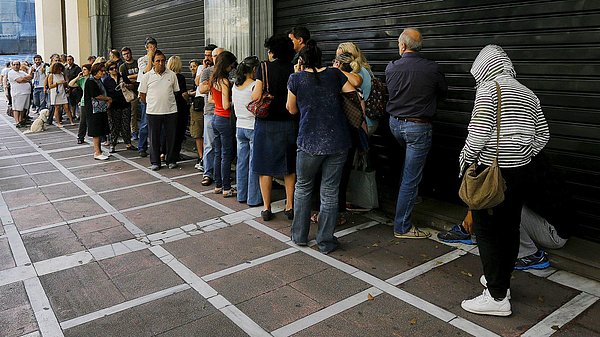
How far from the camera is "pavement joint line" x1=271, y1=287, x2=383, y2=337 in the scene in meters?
3.58

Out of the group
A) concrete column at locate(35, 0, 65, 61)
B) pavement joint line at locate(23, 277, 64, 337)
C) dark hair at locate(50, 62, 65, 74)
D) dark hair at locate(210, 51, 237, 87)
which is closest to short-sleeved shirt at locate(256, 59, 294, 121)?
dark hair at locate(210, 51, 237, 87)

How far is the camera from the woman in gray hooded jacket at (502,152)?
3590mm

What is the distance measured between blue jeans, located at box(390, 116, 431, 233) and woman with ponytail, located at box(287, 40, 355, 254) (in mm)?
668

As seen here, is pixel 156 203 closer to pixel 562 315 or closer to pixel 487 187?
pixel 487 187

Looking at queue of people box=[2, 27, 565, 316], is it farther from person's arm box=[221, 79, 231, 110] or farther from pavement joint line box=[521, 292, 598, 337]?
pavement joint line box=[521, 292, 598, 337]

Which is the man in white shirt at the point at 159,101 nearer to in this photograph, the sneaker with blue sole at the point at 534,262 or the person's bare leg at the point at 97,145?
the person's bare leg at the point at 97,145

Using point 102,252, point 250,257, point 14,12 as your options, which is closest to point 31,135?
point 102,252

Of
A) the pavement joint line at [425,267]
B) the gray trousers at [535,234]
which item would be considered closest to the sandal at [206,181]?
the pavement joint line at [425,267]

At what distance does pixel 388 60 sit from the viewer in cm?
657

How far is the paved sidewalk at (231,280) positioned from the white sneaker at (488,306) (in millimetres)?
54

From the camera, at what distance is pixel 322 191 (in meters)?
4.88

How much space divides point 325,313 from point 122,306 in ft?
5.02

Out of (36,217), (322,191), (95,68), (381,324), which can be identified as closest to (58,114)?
(95,68)

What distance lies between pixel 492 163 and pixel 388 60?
3232 millimetres
